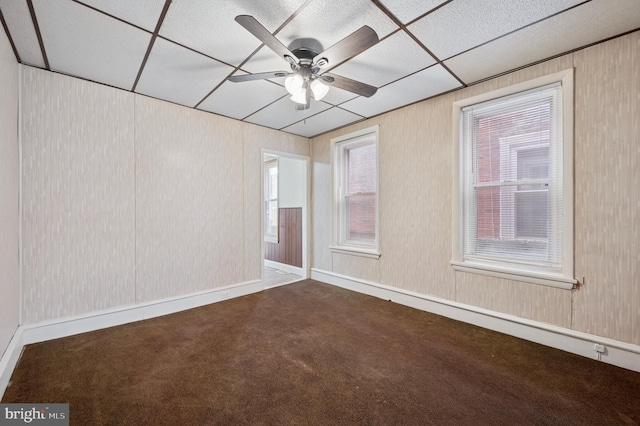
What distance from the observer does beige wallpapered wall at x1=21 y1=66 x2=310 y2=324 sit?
2.58 meters

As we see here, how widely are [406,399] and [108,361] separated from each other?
94.1 inches

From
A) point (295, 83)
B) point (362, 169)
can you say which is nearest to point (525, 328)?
point (362, 169)

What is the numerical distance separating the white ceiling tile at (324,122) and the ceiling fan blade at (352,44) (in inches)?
68.4

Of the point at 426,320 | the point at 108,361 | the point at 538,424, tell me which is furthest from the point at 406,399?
the point at 108,361

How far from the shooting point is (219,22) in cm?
195

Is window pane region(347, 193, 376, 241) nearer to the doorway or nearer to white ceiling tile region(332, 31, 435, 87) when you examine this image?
the doorway

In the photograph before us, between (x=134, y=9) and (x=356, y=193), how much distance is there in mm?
3333


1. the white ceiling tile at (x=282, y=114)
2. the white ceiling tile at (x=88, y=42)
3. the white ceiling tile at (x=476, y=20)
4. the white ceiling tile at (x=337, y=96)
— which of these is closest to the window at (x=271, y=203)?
the white ceiling tile at (x=282, y=114)

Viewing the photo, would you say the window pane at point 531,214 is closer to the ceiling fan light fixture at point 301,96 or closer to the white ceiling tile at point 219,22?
the ceiling fan light fixture at point 301,96

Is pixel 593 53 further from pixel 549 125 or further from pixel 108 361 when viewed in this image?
pixel 108 361

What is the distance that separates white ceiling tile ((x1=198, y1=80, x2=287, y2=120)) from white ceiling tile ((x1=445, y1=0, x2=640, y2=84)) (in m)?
1.85

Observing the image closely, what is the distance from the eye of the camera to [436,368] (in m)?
2.13

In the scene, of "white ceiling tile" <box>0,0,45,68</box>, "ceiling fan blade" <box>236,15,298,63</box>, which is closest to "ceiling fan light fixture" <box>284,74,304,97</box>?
"ceiling fan blade" <box>236,15,298,63</box>

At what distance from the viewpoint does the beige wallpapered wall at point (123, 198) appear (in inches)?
102
